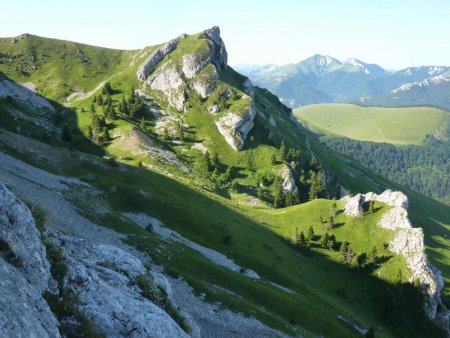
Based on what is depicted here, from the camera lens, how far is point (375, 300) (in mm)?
101812

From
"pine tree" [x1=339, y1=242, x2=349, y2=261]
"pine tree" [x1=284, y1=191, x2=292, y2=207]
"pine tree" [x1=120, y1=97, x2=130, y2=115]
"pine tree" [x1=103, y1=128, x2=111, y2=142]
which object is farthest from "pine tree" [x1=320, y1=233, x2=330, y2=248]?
"pine tree" [x1=120, y1=97, x2=130, y2=115]

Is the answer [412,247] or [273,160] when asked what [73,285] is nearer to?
[412,247]

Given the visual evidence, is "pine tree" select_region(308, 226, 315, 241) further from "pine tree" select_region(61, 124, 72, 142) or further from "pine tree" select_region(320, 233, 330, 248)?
"pine tree" select_region(61, 124, 72, 142)

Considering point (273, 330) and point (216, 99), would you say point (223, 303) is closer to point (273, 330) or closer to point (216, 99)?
point (273, 330)

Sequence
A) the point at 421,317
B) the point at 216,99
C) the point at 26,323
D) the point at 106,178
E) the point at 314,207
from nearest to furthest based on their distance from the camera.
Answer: the point at 26,323 < the point at 106,178 < the point at 421,317 < the point at 314,207 < the point at 216,99

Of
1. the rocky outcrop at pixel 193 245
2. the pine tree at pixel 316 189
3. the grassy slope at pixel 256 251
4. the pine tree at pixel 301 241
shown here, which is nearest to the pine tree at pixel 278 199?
the grassy slope at pixel 256 251

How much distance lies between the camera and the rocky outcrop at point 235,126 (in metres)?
173

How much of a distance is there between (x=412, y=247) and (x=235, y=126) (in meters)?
91.5

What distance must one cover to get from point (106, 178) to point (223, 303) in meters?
46.4

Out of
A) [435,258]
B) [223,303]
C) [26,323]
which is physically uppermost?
[26,323]


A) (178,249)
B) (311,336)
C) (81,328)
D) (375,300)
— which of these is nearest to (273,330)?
(311,336)

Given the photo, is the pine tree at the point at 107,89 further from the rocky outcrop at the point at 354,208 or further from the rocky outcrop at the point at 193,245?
the rocky outcrop at the point at 193,245

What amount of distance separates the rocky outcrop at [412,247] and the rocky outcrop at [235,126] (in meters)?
62.5

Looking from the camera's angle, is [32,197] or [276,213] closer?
[32,197]
